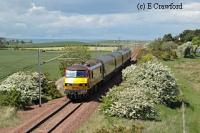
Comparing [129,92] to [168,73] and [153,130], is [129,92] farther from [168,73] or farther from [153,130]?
[168,73]

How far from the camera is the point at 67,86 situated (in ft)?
119

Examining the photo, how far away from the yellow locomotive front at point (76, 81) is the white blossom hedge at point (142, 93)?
2.86 metres

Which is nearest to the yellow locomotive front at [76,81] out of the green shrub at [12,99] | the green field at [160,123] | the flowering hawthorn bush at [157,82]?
the flowering hawthorn bush at [157,82]

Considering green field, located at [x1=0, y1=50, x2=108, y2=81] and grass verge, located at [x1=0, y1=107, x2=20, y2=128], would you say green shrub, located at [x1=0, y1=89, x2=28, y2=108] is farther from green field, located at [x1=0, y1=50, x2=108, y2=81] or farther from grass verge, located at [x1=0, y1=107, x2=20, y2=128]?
green field, located at [x1=0, y1=50, x2=108, y2=81]

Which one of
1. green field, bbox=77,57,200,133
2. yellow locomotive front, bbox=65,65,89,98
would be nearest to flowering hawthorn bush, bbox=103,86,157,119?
green field, bbox=77,57,200,133

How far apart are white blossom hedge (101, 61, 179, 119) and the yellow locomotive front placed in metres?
2.86

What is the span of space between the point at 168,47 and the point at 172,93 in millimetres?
83665

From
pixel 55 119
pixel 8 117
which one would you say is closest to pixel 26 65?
pixel 55 119

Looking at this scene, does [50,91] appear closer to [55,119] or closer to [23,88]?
[23,88]

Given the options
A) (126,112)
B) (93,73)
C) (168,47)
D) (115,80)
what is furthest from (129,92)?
(168,47)

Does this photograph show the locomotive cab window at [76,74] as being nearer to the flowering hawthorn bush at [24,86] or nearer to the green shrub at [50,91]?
the flowering hawthorn bush at [24,86]

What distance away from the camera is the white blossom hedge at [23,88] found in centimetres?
3231

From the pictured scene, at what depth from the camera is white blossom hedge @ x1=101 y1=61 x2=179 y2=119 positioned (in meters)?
29.1

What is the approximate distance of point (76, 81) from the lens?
36062 mm
